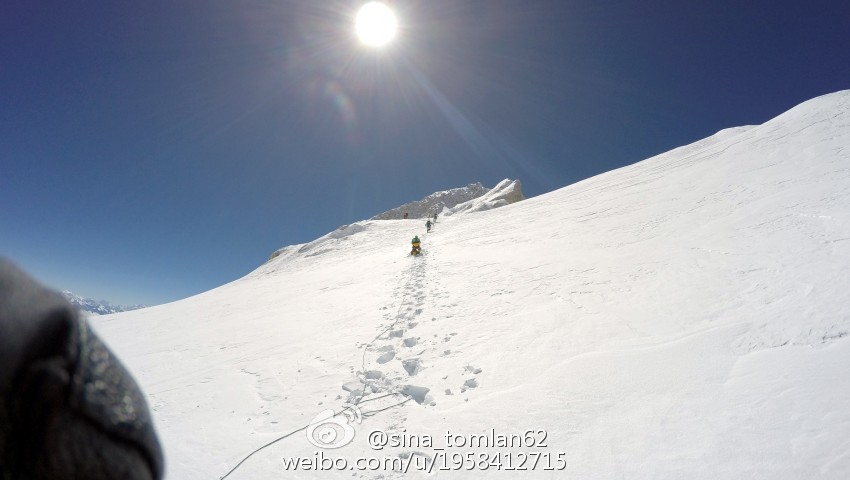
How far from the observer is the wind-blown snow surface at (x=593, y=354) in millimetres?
3291

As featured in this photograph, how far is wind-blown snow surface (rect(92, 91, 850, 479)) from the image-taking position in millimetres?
3291

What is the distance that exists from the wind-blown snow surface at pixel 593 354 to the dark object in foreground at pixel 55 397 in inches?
130

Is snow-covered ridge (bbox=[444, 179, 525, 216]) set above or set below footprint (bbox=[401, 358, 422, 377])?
above

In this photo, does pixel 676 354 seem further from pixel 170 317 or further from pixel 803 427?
pixel 170 317

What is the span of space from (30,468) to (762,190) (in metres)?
14.5

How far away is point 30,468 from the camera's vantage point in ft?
2.11

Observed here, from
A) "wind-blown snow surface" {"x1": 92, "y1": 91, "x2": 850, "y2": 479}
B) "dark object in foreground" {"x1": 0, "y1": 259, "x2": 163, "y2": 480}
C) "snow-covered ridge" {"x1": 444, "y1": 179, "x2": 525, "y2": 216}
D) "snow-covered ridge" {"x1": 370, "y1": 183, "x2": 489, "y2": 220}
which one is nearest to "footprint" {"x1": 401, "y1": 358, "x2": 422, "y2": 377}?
"wind-blown snow surface" {"x1": 92, "y1": 91, "x2": 850, "y2": 479}

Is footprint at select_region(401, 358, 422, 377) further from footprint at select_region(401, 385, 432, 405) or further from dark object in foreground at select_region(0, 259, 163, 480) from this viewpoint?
dark object in foreground at select_region(0, 259, 163, 480)

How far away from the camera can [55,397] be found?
65cm

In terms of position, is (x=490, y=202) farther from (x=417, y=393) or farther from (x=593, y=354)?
(x=417, y=393)

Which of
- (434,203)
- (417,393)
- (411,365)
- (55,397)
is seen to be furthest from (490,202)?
(434,203)

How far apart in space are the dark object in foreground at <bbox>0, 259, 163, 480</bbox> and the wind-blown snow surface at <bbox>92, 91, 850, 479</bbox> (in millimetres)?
3313

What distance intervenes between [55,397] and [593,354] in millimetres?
5406

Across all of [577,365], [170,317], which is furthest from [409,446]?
[170,317]
